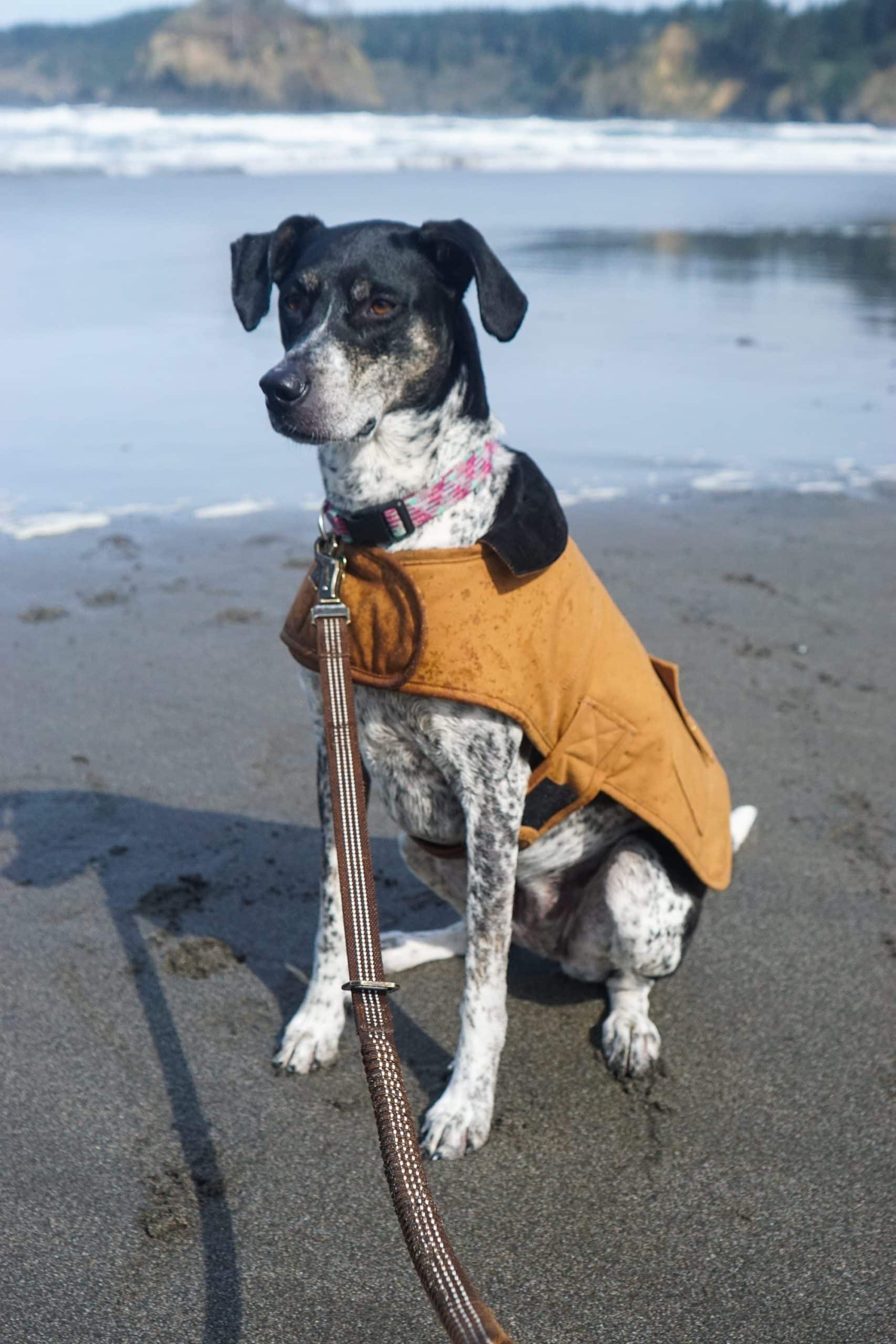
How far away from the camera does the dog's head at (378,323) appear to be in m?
2.67

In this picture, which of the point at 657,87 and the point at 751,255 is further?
the point at 657,87

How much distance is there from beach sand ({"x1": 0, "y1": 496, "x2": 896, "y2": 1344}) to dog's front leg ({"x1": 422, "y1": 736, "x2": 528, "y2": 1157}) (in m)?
0.08

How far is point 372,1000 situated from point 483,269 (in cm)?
165

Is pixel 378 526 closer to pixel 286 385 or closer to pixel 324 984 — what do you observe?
pixel 286 385

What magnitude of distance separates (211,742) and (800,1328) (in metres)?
2.94

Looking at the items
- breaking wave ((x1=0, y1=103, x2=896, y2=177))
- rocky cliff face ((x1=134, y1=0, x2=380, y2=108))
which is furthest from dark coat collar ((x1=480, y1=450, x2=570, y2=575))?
rocky cliff face ((x1=134, y1=0, x2=380, y2=108))

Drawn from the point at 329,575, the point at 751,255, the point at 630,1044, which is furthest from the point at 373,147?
the point at 630,1044

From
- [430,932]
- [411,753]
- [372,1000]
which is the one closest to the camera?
[372,1000]

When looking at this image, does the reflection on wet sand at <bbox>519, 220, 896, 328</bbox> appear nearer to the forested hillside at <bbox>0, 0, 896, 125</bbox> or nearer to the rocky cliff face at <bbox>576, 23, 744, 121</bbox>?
the forested hillside at <bbox>0, 0, 896, 125</bbox>

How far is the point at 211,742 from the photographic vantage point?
452 cm

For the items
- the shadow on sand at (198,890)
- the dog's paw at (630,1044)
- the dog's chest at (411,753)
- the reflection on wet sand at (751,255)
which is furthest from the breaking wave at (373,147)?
the dog's paw at (630,1044)

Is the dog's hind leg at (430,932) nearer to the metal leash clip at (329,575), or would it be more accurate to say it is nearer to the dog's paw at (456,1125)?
the dog's paw at (456,1125)

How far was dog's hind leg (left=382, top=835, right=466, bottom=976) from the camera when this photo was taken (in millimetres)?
3209

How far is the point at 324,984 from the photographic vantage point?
307cm
